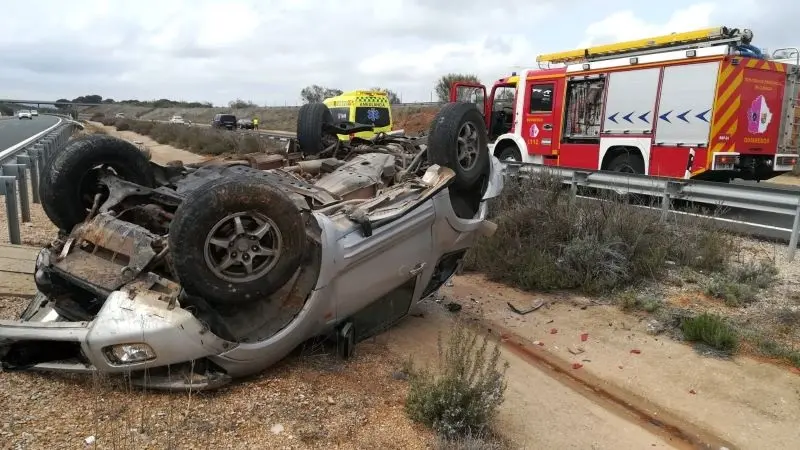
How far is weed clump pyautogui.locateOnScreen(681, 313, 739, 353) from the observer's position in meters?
4.61

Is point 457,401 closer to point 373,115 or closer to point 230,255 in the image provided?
point 230,255

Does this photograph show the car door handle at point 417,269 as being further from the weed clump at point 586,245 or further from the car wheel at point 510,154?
the car wheel at point 510,154

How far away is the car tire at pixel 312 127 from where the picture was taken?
580 centimetres

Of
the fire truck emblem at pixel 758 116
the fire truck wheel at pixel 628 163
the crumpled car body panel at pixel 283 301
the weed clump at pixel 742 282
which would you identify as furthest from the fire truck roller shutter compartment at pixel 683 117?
the crumpled car body panel at pixel 283 301

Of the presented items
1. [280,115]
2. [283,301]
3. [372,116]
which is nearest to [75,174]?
[283,301]

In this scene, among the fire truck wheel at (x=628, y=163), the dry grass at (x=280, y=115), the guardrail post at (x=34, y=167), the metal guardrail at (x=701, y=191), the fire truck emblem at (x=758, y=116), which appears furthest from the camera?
the dry grass at (x=280, y=115)

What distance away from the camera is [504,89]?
13508mm

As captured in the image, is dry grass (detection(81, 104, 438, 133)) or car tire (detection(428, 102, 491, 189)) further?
dry grass (detection(81, 104, 438, 133))

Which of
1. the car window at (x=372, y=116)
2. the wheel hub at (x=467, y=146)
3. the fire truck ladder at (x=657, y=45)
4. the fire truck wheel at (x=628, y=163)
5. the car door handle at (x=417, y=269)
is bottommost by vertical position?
the car door handle at (x=417, y=269)

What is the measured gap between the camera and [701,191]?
25.0 feet

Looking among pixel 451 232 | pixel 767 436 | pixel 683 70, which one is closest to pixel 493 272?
pixel 451 232

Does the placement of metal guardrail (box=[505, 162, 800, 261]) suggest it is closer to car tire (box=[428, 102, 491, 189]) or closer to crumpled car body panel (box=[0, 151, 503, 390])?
car tire (box=[428, 102, 491, 189])

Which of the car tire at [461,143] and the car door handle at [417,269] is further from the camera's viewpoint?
the car tire at [461,143]

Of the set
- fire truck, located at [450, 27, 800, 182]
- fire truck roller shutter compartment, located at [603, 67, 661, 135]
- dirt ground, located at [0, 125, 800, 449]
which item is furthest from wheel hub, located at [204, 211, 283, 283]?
fire truck roller shutter compartment, located at [603, 67, 661, 135]
